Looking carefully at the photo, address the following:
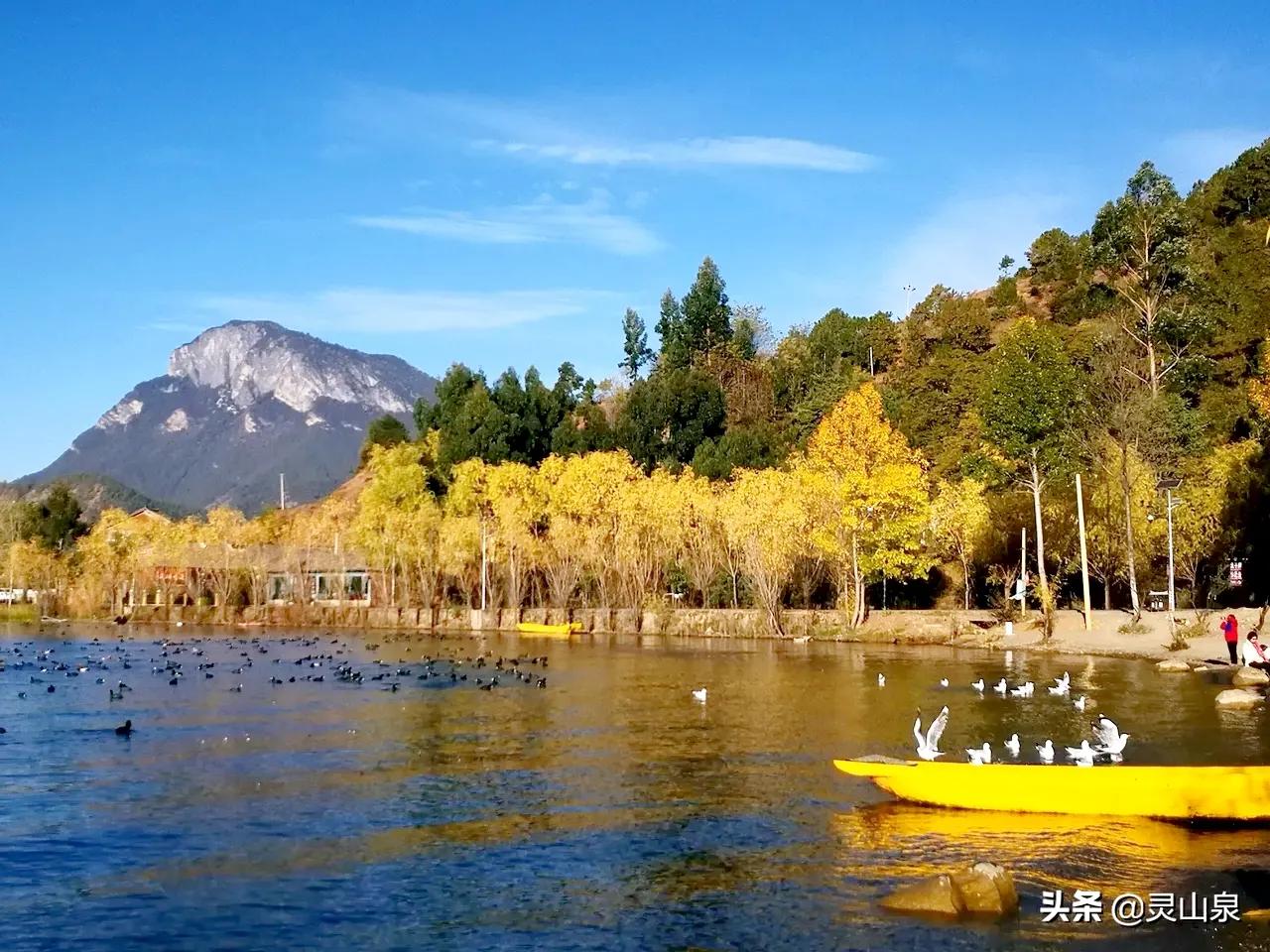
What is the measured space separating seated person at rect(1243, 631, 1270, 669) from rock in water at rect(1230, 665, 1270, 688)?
0.79 ft

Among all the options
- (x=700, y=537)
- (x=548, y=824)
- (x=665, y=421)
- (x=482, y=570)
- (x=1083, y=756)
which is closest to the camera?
(x=548, y=824)

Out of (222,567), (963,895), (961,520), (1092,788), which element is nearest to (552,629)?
(961,520)

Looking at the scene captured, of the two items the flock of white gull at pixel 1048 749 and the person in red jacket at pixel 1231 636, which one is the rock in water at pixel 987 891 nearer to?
the flock of white gull at pixel 1048 749

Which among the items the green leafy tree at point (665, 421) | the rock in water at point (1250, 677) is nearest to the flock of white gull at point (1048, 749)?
the rock in water at point (1250, 677)

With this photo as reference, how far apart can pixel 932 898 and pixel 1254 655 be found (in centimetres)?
2663

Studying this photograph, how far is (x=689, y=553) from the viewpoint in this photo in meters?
72.6

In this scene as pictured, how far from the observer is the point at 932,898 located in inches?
647

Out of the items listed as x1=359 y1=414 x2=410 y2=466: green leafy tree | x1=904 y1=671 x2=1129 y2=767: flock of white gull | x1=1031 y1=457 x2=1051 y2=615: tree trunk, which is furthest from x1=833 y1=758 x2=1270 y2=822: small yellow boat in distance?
x1=359 y1=414 x2=410 y2=466: green leafy tree

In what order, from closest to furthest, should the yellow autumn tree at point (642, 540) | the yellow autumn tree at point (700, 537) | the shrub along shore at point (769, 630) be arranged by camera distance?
1. the shrub along shore at point (769, 630)
2. the yellow autumn tree at point (700, 537)
3. the yellow autumn tree at point (642, 540)

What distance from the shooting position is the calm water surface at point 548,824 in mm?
16578

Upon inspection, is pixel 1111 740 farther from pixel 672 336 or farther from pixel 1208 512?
pixel 672 336

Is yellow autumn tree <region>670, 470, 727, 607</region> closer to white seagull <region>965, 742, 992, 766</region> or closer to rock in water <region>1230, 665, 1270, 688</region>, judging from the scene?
rock in water <region>1230, 665, 1270, 688</region>

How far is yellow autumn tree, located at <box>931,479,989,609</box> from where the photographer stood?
64500 mm

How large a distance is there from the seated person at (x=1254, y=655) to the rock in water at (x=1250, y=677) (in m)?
0.24
